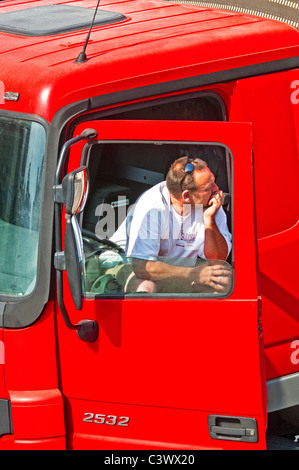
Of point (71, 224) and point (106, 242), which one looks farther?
point (106, 242)

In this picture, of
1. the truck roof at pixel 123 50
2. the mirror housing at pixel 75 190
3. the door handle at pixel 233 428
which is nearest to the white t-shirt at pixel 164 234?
the mirror housing at pixel 75 190

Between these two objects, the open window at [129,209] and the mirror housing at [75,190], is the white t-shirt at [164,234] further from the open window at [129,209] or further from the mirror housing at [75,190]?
the mirror housing at [75,190]

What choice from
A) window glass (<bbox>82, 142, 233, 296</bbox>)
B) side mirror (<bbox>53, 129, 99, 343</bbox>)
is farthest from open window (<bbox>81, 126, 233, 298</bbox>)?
side mirror (<bbox>53, 129, 99, 343</bbox>)

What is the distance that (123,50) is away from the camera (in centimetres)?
362

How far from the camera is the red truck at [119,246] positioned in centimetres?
333

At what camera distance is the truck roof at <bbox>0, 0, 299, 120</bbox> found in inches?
134

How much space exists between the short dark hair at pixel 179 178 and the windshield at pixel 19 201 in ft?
1.83

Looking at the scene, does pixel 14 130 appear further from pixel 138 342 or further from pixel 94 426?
pixel 94 426

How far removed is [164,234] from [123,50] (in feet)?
2.73

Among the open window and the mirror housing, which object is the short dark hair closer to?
the open window

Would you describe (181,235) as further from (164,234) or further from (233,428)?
(233,428)

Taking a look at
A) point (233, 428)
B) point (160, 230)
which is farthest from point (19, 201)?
point (233, 428)

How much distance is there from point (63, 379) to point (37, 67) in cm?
133
